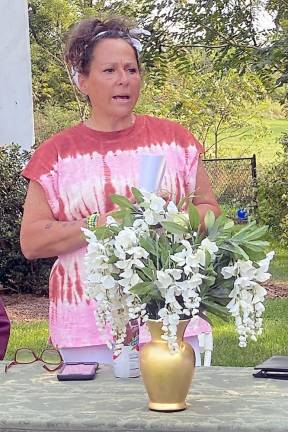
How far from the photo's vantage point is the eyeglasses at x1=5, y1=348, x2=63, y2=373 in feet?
10.2

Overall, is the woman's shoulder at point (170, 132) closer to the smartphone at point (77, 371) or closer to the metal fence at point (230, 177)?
the smartphone at point (77, 371)

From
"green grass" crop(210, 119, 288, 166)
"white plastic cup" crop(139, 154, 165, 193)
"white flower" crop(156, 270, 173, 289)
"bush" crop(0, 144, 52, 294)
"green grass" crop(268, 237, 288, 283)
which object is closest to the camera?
"white flower" crop(156, 270, 173, 289)

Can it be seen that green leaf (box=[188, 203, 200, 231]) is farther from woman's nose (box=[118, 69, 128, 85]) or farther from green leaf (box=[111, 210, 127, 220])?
woman's nose (box=[118, 69, 128, 85])

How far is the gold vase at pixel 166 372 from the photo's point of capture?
2.52 metres

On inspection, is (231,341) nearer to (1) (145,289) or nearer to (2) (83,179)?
(2) (83,179)

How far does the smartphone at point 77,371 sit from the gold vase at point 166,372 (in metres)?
0.43

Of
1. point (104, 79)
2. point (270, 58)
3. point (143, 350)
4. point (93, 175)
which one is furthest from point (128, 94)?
point (270, 58)

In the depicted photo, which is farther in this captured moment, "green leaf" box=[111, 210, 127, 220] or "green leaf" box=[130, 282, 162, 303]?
"green leaf" box=[111, 210, 127, 220]

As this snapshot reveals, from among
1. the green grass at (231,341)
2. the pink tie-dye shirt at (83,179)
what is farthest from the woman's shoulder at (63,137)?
the green grass at (231,341)

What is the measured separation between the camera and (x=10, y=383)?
2.90 meters

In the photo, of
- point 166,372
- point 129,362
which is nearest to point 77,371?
point 129,362

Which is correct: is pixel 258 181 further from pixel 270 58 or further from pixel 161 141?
pixel 161 141

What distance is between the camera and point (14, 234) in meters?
9.33

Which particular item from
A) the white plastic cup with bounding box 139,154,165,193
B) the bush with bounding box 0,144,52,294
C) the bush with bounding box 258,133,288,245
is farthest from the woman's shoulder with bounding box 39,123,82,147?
the bush with bounding box 258,133,288,245
